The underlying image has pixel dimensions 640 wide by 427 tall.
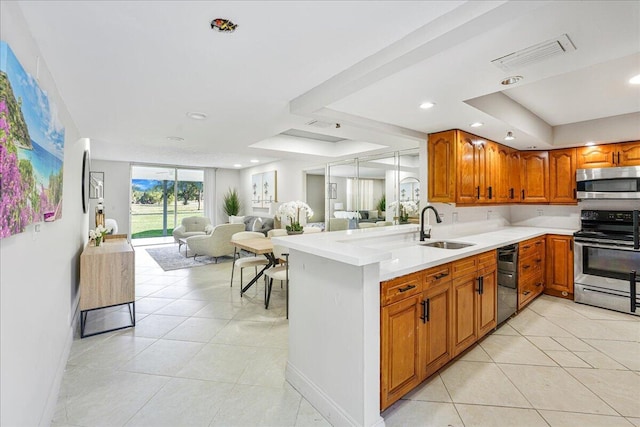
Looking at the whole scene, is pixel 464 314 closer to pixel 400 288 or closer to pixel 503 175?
pixel 400 288

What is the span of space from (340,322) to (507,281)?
225 centimetres

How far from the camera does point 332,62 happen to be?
1.86 meters

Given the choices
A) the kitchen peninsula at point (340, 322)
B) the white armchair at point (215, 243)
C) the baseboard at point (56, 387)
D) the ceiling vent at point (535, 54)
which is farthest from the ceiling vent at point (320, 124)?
the white armchair at point (215, 243)

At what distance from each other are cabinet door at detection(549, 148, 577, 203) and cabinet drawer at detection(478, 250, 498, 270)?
2.33 metres

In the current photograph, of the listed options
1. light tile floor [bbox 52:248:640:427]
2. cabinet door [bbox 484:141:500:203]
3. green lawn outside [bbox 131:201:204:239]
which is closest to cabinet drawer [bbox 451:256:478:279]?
light tile floor [bbox 52:248:640:427]

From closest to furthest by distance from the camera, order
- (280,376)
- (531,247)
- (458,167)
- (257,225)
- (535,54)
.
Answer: (535,54) < (280,376) < (458,167) < (531,247) < (257,225)

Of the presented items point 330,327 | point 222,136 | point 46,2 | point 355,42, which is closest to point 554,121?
point 355,42

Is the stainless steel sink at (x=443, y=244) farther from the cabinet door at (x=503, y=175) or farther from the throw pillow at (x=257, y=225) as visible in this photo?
the throw pillow at (x=257, y=225)

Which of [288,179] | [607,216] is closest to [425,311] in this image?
[607,216]

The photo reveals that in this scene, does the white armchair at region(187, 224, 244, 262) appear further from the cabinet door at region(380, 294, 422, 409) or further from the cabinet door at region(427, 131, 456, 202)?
the cabinet door at region(380, 294, 422, 409)

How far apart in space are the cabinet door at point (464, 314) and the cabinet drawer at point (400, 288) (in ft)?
1.74

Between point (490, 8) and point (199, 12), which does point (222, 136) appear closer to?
point (199, 12)

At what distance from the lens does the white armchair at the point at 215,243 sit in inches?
235

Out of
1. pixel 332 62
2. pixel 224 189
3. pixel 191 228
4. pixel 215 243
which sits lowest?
pixel 215 243
